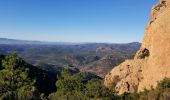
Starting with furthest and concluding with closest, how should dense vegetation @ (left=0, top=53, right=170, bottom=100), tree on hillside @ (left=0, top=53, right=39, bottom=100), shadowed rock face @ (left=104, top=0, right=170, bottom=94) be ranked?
shadowed rock face @ (left=104, top=0, right=170, bottom=94) < tree on hillside @ (left=0, top=53, right=39, bottom=100) < dense vegetation @ (left=0, top=53, right=170, bottom=100)

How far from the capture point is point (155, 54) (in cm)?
6556

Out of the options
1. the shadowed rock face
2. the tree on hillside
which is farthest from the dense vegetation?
the shadowed rock face

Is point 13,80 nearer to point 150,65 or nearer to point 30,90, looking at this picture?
point 30,90

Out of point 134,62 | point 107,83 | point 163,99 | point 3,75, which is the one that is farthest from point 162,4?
point 3,75

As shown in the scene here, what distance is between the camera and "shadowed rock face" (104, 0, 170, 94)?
6309 centimetres

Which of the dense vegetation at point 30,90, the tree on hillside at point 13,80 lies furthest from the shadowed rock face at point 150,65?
the tree on hillside at point 13,80

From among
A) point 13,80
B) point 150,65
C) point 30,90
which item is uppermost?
point 150,65

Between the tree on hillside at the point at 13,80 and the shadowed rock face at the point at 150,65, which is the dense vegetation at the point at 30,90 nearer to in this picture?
the tree on hillside at the point at 13,80

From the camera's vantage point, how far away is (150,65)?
6662 cm

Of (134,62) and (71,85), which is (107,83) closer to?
(134,62)

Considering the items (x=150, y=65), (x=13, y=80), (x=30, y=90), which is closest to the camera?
(x=13, y=80)

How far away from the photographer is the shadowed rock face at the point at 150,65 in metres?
63.1

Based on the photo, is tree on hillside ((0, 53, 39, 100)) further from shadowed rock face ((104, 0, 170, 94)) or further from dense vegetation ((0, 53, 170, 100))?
shadowed rock face ((104, 0, 170, 94))

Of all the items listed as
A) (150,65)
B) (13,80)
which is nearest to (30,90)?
(13,80)
